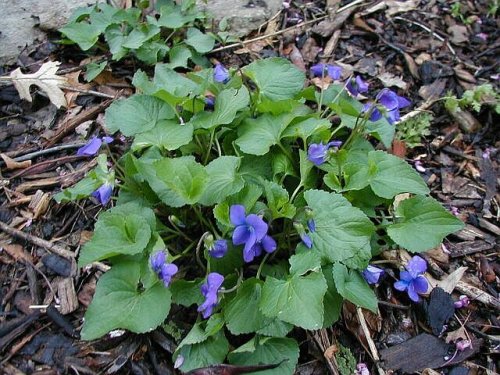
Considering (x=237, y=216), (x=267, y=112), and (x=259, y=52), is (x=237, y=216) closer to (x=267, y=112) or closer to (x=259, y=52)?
(x=267, y=112)

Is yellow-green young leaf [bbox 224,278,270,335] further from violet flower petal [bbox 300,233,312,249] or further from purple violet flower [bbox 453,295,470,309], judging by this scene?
purple violet flower [bbox 453,295,470,309]

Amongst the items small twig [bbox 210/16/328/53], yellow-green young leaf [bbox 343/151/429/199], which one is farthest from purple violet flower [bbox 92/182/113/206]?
small twig [bbox 210/16/328/53]

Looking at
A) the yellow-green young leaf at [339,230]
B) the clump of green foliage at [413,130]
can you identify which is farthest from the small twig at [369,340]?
the clump of green foliage at [413,130]

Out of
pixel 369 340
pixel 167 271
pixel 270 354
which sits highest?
pixel 167 271

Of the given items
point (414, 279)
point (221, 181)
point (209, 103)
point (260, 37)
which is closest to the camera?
point (221, 181)

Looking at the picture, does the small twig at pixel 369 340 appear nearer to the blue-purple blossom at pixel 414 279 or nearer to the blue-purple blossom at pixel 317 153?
the blue-purple blossom at pixel 414 279

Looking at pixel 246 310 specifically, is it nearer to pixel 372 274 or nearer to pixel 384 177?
pixel 372 274

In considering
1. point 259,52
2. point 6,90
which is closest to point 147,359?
point 6,90

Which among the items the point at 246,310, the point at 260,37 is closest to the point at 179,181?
the point at 246,310
